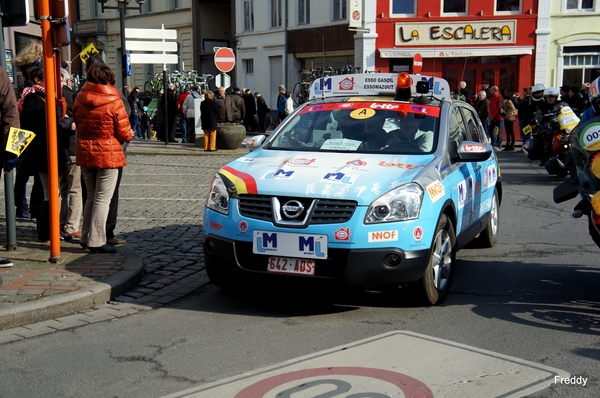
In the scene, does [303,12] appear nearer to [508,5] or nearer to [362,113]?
[508,5]

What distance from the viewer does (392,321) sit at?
5719 mm

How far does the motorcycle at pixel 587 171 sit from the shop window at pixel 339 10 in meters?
30.2

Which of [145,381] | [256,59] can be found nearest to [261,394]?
[145,381]

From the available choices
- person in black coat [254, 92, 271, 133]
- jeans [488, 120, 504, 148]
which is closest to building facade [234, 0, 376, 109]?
person in black coat [254, 92, 271, 133]

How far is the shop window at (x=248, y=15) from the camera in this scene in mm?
40638

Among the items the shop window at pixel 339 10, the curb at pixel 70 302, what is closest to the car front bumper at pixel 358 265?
the curb at pixel 70 302

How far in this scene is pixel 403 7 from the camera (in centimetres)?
3241

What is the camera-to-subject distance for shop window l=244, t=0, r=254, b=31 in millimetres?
40638

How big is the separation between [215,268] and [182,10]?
40861 millimetres

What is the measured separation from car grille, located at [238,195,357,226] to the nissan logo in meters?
0.02

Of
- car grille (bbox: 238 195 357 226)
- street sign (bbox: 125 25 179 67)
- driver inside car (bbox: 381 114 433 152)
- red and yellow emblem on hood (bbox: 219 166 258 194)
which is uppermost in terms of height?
street sign (bbox: 125 25 179 67)

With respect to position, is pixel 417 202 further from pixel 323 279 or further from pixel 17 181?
pixel 17 181

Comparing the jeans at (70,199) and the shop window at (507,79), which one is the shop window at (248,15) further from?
the jeans at (70,199)

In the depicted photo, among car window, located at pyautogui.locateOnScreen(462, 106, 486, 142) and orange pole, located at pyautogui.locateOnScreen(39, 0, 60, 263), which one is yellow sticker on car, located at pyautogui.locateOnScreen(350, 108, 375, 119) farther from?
orange pole, located at pyautogui.locateOnScreen(39, 0, 60, 263)
